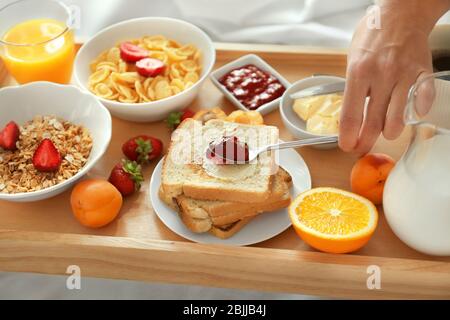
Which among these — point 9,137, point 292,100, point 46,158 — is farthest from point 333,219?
point 9,137

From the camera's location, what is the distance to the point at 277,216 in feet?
3.86

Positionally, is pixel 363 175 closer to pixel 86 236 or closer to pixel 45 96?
pixel 86 236

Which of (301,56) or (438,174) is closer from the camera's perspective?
(438,174)

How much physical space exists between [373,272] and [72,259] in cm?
53

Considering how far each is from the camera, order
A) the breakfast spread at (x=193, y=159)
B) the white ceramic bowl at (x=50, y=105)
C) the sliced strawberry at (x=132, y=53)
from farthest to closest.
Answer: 1. the sliced strawberry at (x=132, y=53)
2. the white ceramic bowl at (x=50, y=105)
3. the breakfast spread at (x=193, y=159)

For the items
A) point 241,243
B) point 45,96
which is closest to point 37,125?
point 45,96

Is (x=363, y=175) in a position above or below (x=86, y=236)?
above

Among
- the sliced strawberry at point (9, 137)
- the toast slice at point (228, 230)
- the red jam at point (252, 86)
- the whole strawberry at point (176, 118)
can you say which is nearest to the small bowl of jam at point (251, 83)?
the red jam at point (252, 86)

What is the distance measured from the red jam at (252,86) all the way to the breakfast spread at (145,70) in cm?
8

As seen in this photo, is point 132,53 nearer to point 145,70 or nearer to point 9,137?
point 145,70

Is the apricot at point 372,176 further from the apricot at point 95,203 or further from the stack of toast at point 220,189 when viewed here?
the apricot at point 95,203

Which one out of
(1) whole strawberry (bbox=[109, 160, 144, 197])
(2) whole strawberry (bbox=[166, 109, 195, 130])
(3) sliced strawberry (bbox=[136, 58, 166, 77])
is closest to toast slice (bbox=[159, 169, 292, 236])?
(1) whole strawberry (bbox=[109, 160, 144, 197])

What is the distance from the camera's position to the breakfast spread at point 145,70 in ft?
4.54

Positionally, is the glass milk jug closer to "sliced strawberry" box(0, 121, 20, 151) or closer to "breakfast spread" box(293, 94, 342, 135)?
"breakfast spread" box(293, 94, 342, 135)
